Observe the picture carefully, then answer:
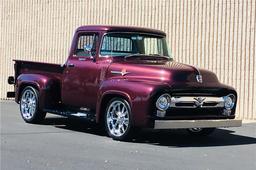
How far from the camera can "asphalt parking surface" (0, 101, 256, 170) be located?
25.8ft

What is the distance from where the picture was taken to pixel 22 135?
1049cm

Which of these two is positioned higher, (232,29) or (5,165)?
(232,29)

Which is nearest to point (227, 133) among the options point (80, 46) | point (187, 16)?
point (80, 46)

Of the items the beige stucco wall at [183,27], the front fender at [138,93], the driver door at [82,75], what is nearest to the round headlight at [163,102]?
the front fender at [138,93]

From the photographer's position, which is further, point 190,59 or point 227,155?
point 190,59

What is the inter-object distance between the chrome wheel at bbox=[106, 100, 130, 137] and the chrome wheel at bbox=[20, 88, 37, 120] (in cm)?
256

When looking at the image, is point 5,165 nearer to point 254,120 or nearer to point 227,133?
point 227,133

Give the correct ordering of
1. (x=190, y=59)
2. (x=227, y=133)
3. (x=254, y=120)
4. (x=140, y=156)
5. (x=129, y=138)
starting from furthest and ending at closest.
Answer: (x=190, y=59) < (x=254, y=120) < (x=227, y=133) < (x=129, y=138) < (x=140, y=156)

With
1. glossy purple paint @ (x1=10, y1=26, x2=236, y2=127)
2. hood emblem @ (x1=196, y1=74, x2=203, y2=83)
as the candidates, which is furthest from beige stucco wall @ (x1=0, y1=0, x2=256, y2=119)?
hood emblem @ (x1=196, y1=74, x2=203, y2=83)

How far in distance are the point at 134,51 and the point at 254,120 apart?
14.8ft

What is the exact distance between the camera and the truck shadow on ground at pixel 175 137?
10086mm

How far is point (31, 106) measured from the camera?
1230cm

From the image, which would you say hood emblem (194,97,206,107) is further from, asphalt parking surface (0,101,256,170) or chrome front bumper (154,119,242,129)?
asphalt parking surface (0,101,256,170)

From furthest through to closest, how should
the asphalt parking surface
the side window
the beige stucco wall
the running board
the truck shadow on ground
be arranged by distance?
the beige stucco wall
the side window
the running board
the truck shadow on ground
the asphalt parking surface
